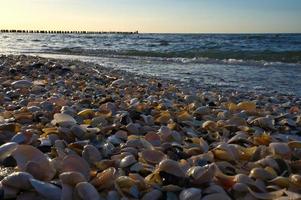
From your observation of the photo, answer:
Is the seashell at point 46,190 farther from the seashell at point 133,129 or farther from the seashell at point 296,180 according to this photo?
the seashell at point 133,129

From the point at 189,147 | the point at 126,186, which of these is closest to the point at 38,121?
the point at 189,147

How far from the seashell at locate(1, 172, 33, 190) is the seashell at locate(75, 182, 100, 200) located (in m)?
0.22

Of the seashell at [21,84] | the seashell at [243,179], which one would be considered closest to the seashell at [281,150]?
the seashell at [243,179]

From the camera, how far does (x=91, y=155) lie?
230 centimetres

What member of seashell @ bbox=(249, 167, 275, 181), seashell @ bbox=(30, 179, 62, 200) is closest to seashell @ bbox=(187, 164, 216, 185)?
seashell @ bbox=(249, 167, 275, 181)

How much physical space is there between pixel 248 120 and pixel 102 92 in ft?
7.49

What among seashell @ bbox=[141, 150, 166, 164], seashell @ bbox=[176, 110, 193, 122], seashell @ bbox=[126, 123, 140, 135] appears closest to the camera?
seashell @ bbox=[141, 150, 166, 164]

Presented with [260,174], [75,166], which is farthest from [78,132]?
[260,174]

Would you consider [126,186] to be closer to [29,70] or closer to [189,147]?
[189,147]

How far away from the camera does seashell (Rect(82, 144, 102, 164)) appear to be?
7.51ft

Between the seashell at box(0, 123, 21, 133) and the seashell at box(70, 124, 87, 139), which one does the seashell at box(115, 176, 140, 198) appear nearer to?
the seashell at box(70, 124, 87, 139)

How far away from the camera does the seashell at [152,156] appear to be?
2321 mm

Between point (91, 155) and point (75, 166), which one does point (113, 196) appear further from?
point (91, 155)

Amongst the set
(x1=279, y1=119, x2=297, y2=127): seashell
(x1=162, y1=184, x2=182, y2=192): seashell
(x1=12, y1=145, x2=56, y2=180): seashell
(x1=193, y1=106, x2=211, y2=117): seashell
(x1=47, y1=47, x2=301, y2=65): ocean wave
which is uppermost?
(x1=12, y1=145, x2=56, y2=180): seashell
